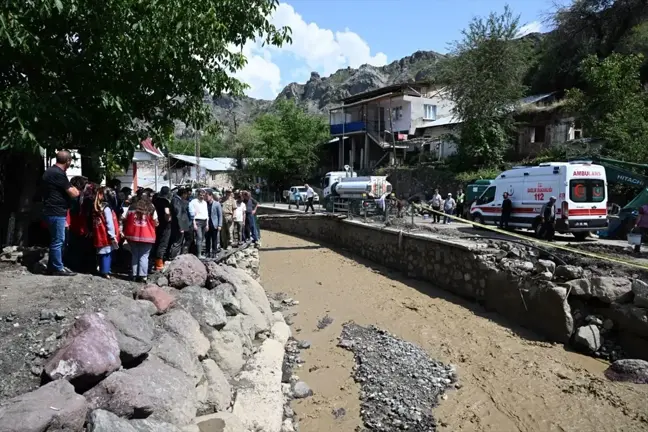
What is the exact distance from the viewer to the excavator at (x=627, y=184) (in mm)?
15734

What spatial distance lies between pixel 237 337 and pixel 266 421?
66.6 inches

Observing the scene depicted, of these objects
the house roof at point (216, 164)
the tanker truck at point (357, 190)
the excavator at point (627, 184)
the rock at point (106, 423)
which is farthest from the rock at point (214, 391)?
the house roof at point (216, 164)

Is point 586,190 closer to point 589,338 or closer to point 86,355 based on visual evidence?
point 589,338

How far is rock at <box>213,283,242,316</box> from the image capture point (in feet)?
26.1

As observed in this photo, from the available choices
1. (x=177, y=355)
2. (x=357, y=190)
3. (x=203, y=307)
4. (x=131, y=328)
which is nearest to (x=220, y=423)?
(x=177, y=355)

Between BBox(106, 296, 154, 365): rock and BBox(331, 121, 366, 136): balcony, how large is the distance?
3888 cm

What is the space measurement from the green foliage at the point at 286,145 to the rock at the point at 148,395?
126 feet

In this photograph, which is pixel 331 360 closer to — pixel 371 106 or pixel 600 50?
pixel 600 50

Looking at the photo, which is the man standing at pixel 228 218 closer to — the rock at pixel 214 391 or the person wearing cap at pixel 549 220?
the rock at pixel 214 391

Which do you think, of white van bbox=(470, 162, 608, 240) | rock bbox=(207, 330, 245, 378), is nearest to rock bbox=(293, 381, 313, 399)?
rock bbox=(207, 330, 245, 378)

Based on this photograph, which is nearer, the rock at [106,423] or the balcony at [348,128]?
Result: the rock at [106,423]

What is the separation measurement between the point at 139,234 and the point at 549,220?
12.3 m

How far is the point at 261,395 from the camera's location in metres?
6.25

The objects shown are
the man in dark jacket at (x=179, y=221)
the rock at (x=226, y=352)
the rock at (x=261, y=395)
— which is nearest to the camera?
the rock at (x=261, y=395)
